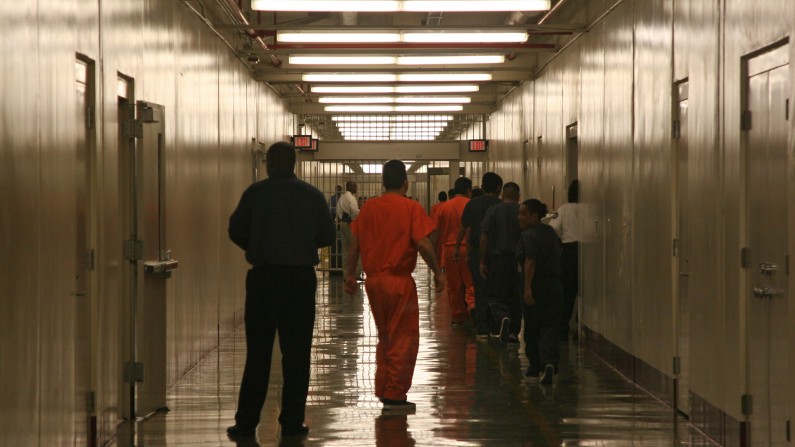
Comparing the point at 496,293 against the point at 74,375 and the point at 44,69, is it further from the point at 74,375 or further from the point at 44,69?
the point at 44,69

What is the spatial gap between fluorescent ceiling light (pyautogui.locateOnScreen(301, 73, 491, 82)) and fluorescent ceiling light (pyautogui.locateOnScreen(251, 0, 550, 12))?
15.5ft

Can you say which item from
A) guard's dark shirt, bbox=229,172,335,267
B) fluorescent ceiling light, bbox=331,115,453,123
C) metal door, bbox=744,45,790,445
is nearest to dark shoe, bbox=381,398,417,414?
guard's dark shirt, bbox=229,172,335,267

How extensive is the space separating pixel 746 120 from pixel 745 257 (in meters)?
0.75

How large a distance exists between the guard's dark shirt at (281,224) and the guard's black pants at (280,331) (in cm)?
9

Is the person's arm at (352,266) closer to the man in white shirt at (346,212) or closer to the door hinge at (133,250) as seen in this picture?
the door hinge at (133,250)

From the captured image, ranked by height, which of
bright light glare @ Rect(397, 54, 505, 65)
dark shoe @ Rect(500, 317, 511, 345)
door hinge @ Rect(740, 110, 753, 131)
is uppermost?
bright light glare @ Rect(397, 54, 505, 65)

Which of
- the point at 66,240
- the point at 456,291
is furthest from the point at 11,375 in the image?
the point at 456,291

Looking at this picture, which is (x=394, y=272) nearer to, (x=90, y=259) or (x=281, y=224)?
(x=281, y=224)

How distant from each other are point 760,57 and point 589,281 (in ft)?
17.7

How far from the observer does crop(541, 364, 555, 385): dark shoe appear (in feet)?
27.9

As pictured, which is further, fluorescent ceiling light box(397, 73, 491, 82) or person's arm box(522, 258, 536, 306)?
fluorescent ceiling light box(397, 73, 491, 82)

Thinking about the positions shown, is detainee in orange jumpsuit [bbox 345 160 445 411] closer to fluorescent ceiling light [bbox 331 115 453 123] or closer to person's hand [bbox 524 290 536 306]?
person's hand [bbox 524 290 536 306]

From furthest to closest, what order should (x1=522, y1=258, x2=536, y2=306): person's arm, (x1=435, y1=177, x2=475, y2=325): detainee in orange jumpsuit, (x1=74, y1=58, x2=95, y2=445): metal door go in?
(x1=435, y1=177, x2=475, y2=325): detainee in orange jumpsuit < (x1=522, y1=258, x2=536, y2=306): person's arm < (x1=74, y1=58, x2=95, y2=445): metal door

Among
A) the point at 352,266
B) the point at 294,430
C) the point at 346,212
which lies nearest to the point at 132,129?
the point at 352,266
